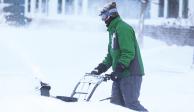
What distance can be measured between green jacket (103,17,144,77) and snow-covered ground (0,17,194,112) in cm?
82

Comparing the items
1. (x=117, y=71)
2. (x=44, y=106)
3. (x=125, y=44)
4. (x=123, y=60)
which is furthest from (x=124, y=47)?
(x=44, y=106)

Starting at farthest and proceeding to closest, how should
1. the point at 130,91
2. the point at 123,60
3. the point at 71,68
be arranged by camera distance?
the point at 71,68 → the point at 130,91 → the point at 123,60

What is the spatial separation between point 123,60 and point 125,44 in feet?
0.60

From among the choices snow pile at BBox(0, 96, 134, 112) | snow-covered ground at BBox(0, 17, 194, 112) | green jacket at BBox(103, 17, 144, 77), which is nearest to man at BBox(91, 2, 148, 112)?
green jacket at BBox(103, 17, 144, 77)

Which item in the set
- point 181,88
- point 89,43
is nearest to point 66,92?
point 181,88

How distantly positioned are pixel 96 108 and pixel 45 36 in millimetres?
17718

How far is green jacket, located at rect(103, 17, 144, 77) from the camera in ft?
20.7

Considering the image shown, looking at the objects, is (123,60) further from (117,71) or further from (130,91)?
(130,91)

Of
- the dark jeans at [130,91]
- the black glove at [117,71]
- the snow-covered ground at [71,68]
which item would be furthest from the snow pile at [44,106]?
the dark jeans at [130,91]

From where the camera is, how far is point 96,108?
4887 millimetres

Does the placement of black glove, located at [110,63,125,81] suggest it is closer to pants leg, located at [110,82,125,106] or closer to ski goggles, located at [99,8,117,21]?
pants leg, located at [110,82,125,106]

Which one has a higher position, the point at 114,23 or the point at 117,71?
the point at 114,23

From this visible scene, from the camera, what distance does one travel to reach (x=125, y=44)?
6.32m

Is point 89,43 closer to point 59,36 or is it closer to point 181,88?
point 59,36
